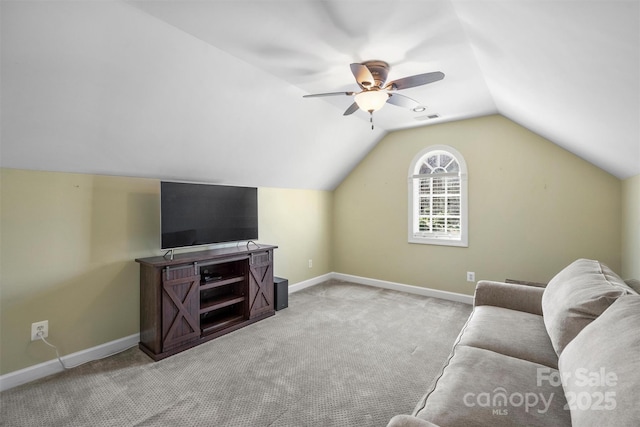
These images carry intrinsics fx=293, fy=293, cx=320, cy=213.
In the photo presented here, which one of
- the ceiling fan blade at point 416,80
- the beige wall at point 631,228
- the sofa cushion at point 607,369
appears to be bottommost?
the sofa cushion at point 607,369

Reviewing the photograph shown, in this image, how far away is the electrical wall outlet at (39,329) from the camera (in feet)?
7.80

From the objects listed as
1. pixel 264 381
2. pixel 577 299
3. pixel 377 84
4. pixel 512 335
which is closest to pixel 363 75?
pixel 377 84

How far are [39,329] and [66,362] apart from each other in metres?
0.37

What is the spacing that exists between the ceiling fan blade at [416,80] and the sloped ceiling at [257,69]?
250mm

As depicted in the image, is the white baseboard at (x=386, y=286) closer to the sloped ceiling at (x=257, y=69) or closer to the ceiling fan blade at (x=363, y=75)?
the sloped ceiling at (x=257, y=69)

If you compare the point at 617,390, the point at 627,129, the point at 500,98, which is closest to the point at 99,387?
the point at 617,390

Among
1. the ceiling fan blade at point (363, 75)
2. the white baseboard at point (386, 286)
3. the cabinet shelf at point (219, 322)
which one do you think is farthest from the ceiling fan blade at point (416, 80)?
the white baseboard at point (386, 286)

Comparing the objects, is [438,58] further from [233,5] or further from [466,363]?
[466,363]

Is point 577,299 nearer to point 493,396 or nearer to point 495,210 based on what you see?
point 493,396

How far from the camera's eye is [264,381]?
7.64ft

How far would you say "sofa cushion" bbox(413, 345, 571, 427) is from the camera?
1.18 m

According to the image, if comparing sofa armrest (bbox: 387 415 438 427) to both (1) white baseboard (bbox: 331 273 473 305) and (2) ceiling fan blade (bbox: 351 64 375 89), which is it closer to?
(2) ceiling fan blade (bbox: 351 64 375 89)

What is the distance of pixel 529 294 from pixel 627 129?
4.40ft

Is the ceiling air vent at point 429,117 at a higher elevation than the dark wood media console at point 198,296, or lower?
higher
